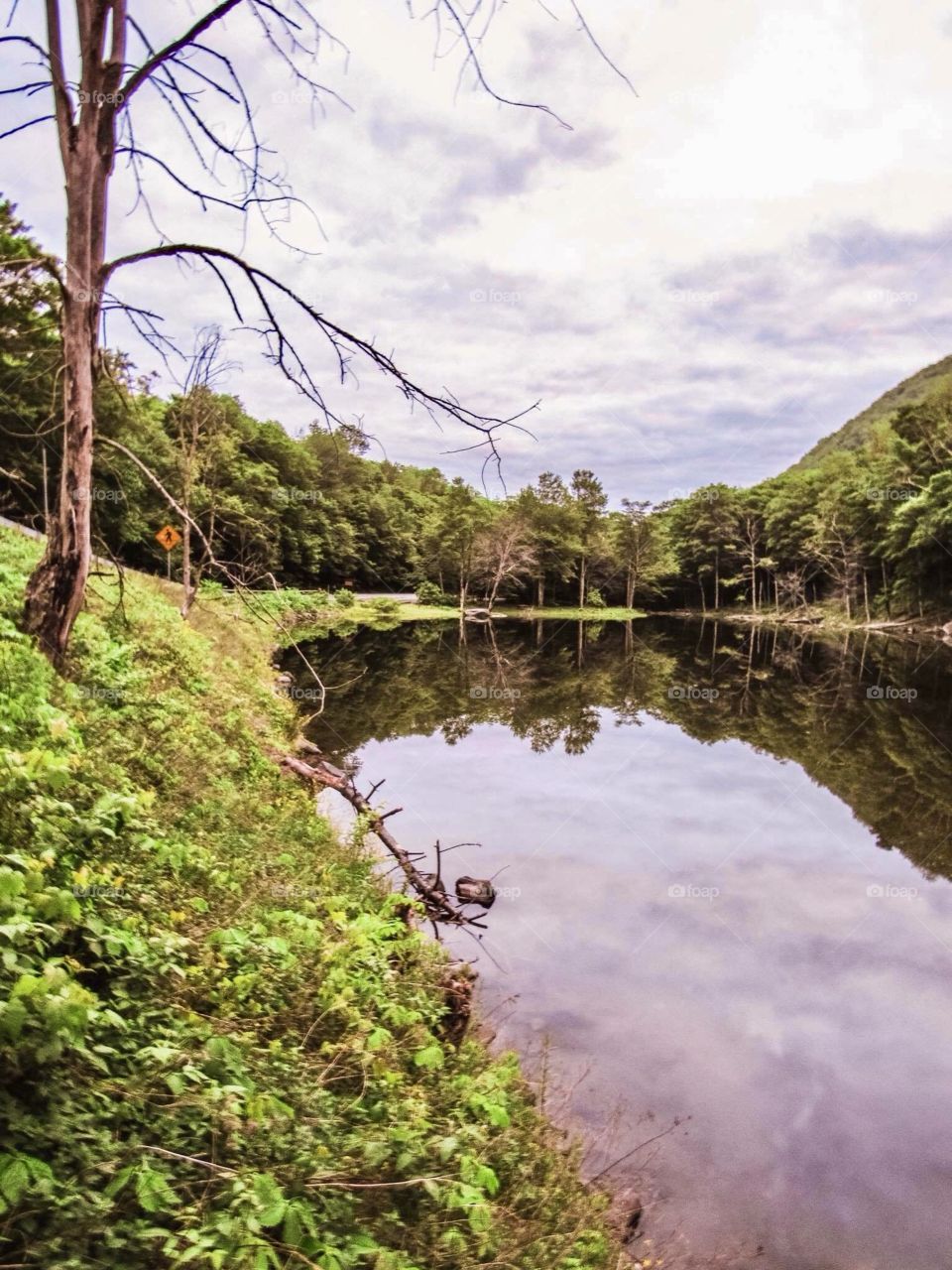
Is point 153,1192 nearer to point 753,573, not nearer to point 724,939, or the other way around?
point 724,939

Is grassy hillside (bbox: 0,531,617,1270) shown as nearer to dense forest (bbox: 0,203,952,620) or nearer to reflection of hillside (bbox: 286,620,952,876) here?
reflection of hillside (bbox: 286,620,952,876)

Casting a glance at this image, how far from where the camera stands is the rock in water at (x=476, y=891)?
9.55 m

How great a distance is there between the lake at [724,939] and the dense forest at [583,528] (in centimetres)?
2011

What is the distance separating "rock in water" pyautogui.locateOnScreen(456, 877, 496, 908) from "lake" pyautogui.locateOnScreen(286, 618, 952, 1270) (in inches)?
8.0

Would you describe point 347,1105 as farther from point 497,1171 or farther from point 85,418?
point 85,418

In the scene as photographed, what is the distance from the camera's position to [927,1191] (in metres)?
5.57

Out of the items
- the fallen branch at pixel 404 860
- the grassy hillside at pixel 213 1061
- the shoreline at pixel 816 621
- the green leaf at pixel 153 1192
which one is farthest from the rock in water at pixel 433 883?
the shoreline at pixel 816 621

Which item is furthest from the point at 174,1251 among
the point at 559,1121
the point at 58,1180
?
the point at 559,1121

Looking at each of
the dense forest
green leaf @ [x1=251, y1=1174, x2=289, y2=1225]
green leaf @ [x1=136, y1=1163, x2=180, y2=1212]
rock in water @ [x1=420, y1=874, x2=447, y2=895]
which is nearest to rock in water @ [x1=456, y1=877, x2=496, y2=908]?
rock in water @ [x1=420, y1=874, x2=447, y2=895]

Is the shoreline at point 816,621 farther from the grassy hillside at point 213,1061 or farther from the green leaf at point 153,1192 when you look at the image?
the green leaf at point 153,1192

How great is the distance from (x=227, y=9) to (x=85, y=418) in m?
3.36

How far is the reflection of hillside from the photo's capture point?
53.7 ft

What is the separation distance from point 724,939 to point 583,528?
69.7 metres

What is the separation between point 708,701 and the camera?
26406mm
